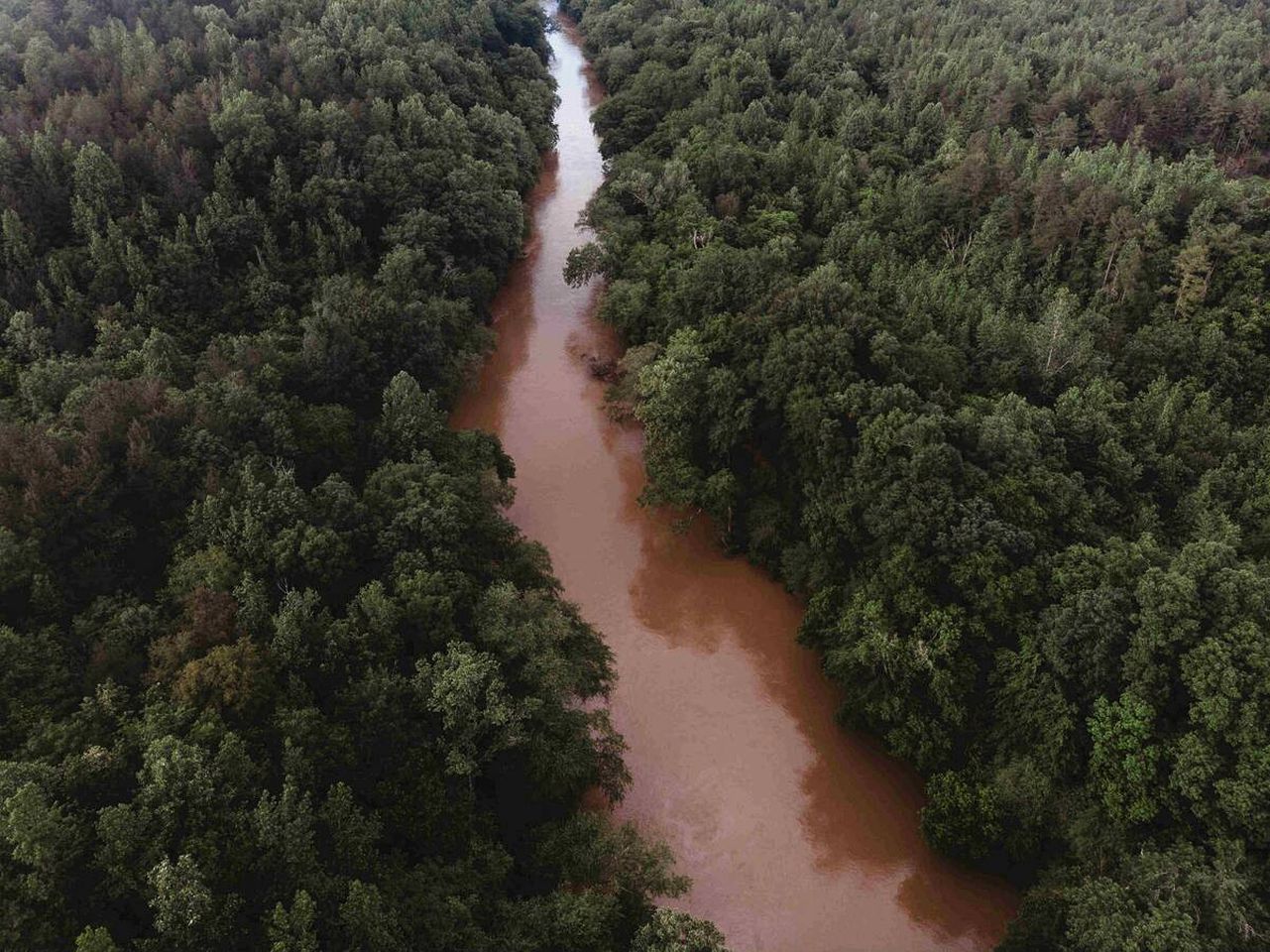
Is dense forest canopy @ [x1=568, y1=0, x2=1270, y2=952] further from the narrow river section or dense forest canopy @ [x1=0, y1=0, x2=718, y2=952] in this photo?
dense forest canopy @ [x1=0, y1=0, x2=718, y2=952]

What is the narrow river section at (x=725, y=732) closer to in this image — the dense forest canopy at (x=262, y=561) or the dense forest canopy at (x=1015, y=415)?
the dense forest canopy at (x=1015, y=415)

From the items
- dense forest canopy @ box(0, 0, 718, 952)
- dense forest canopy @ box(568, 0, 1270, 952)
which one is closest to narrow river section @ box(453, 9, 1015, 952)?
dense forest canopy @ box(568, 0, 1270, 952)

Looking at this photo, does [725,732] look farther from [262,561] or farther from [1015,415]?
[262,561]

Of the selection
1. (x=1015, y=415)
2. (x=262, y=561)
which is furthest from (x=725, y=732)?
(x=262, y=561)

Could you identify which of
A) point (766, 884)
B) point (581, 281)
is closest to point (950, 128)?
point (581, 281)

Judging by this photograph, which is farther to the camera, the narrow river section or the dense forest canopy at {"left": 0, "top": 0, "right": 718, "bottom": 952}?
the narrow river section

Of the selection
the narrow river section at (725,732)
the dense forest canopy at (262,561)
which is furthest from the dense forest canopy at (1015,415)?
the dense forest canopy at (262,561)

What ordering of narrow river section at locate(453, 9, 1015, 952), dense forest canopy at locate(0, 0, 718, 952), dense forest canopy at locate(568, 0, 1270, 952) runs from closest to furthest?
1. dense forest canopy at locate(0, 0, 718, 952)
2. dense forest canopy at locate(568, 0, 1270, 952)
3. narrow river section at locate(453, 9, 1015, 952)
